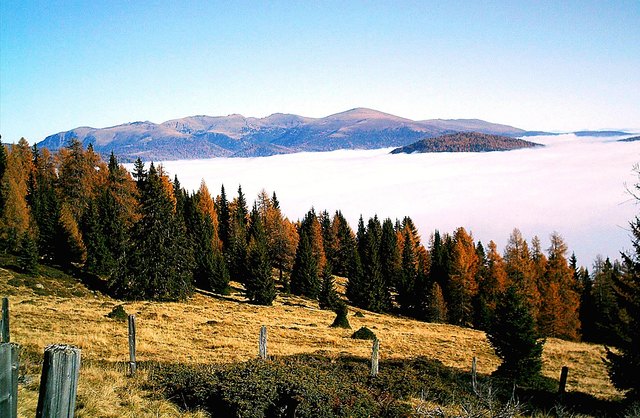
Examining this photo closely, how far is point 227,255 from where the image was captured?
70500 mm

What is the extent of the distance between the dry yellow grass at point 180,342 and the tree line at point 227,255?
5781mm

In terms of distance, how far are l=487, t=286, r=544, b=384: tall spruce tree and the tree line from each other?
10.3m

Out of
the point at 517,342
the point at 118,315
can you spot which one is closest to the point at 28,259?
the point at 118,315

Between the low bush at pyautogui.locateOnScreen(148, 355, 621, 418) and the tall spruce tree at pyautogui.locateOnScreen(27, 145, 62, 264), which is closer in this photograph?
the low bush at pyautogui.locateOnScreen(148, 355, 621, 418)

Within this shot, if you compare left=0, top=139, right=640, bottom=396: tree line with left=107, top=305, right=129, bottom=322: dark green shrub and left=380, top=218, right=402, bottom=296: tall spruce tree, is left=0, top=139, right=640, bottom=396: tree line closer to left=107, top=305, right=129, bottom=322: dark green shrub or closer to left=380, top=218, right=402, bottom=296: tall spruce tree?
left=380, top=218, right=402, bottom=296: tall spruce tree

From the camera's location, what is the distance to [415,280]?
70.2 metres

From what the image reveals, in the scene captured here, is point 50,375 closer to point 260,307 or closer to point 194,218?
point 260,307

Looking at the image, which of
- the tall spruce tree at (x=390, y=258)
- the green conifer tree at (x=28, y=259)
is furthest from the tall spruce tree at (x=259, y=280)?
the tall spruce tree at (x=390, y=258)

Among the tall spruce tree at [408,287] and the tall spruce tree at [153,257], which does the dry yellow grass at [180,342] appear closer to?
the tall spruce tree at [153,257]

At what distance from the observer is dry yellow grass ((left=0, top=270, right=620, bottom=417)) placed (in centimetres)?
1055

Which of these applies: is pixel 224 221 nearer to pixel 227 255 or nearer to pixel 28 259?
pixel 227 255

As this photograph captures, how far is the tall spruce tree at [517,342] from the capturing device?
22.7 m

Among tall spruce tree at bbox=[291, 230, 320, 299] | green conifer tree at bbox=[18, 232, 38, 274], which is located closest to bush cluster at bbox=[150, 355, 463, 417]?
green conifer tree at bbox=[18, 232, 38, 274]

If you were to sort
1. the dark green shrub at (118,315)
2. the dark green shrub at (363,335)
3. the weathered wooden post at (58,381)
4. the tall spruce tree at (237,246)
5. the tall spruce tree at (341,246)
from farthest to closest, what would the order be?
the tall spruce tree at (341,246)
the tall spruce tree at (237,246)
the dark green shrub at (363,335)
the dark green shrub at (118,315)
the weathered wooden post at (58,381)
